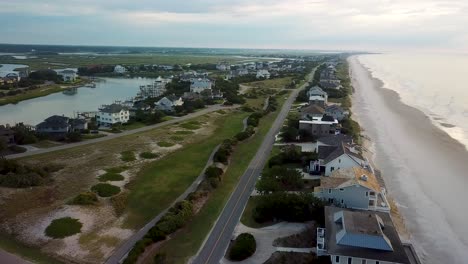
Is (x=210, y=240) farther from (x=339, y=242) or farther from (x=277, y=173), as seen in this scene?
(x=277, y=173)

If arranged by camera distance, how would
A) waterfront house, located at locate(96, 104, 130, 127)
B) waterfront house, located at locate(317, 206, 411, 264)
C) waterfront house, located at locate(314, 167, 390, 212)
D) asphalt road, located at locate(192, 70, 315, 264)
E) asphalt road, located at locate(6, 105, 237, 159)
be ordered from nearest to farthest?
waterfront house, located at locate(317, 206, 411, 264) → asphalt road, located at locate(192, 70, 315, 264) → waterfront house, located at locate(314, 167, 390, 212) → asphalt road, located at locate(6, 105, 237, 159) → waterfront house, located at locate(96, 104, 130, 127)

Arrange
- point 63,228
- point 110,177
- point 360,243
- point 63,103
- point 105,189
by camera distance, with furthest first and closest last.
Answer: point 63,103 < point 110,177 < point 105,189 < point 63,228 < point 360,243

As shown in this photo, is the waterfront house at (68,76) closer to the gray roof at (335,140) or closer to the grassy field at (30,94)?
the grassy field at (30,94)

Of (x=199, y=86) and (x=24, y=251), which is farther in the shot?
(x=199, y=86)

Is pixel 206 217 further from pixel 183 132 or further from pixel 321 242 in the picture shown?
pixel 183 132

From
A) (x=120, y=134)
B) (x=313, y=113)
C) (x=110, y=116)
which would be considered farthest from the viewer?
(x=110, y=116)

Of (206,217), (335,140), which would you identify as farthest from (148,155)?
(335,140)

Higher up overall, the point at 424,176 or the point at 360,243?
the point at 360,243

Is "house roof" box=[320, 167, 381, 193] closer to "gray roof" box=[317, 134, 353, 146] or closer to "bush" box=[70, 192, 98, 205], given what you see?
"gray roof" box=[317, 134, 353, 146]

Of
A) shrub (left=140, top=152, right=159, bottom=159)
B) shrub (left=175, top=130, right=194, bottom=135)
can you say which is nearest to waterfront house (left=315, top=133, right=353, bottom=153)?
shrub (left=140, top=152, right=159, bottom=159)
